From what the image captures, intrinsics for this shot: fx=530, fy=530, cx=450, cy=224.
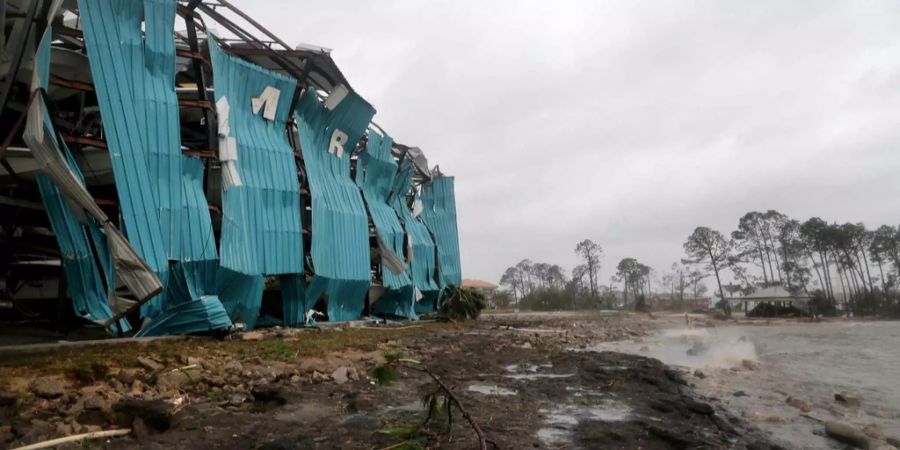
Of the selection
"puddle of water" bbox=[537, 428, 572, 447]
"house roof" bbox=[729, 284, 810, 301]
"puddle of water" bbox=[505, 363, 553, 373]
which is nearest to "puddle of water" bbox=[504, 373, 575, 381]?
"puddle of water" bbox=[505, 363, 553, 373]

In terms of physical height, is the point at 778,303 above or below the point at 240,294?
below

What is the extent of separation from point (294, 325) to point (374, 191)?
908 cm

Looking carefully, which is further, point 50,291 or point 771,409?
point 50,291

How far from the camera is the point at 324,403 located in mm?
5832

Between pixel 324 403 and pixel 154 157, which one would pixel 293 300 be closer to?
pixel 154 157

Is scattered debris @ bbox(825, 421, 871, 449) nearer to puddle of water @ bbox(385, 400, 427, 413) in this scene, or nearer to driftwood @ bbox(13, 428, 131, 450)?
puddle of water @ bbox(385, 400, 427, 413)

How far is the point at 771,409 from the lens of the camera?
263 inches


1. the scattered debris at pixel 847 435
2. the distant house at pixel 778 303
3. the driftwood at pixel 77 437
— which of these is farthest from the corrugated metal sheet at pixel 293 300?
the distant house at pixel 778 303

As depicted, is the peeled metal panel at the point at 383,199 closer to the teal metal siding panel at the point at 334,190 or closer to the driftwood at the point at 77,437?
the teal metal siding panel at the point at 334,190

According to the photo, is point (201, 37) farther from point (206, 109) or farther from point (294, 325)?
point (294, 325)

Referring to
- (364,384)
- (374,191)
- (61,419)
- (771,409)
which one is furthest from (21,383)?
(374,191)

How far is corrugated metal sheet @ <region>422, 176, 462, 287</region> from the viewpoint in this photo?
32.5 m

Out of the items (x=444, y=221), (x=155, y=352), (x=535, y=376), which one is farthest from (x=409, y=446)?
(x=444, y=221)

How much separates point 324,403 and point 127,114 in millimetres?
9271
